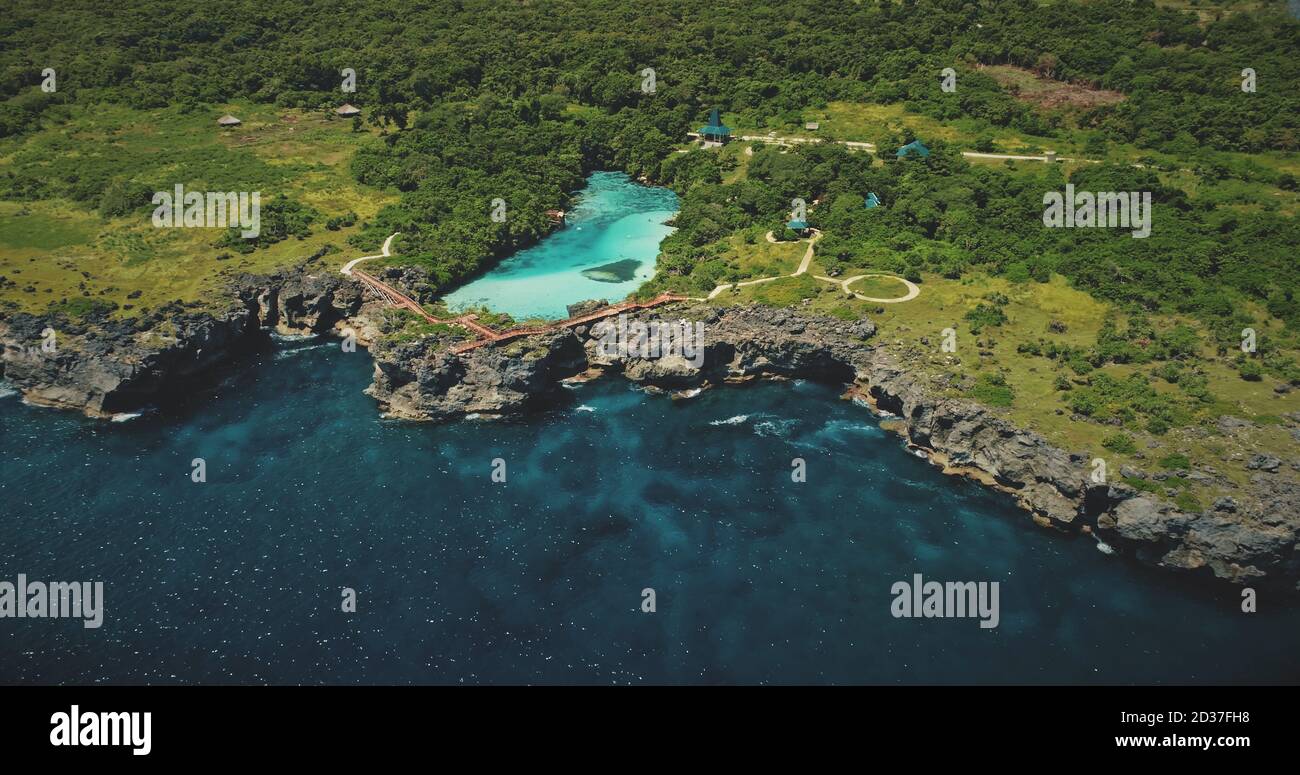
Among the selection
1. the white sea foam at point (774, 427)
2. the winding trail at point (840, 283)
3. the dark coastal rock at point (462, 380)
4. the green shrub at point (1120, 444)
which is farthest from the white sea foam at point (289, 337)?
the green shrub at point (1120, 444)

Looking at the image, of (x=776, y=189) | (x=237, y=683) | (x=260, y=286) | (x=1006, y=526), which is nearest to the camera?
(x=237, y=683)

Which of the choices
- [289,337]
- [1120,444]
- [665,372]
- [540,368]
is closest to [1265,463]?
[1120,444]

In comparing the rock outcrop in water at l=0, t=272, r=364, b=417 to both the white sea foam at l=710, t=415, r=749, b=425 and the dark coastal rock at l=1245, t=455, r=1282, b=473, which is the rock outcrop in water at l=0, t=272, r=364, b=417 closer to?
the white sea foam at l=710, t=415, r=749, b=425

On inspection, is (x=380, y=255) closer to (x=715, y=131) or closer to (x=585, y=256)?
(x=585, y=256)

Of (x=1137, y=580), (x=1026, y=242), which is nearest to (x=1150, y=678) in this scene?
(x=1137, y=580)
